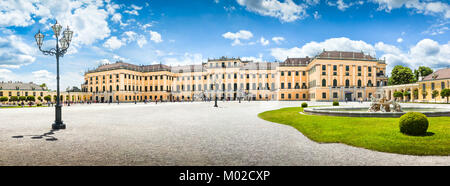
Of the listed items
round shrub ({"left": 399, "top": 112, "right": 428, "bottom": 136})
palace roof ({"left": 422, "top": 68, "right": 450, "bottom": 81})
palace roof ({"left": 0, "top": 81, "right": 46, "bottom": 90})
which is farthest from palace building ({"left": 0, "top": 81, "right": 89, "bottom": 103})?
palace roof ({"left": 422, "top": 68, "right": 450, "bottom": 81})

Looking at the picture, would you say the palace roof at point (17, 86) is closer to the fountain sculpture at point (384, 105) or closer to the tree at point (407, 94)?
the fountain sculpture at point (384, 105)

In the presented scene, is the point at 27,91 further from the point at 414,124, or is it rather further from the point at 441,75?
the point at 441,75

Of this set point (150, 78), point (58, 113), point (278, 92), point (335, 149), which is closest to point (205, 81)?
point (150, 78)

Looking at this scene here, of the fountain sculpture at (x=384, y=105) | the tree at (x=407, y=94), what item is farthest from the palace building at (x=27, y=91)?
the tree at (x=407, y=94)

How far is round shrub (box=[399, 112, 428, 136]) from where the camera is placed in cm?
862

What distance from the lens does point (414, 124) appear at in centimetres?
865

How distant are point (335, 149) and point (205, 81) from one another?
7592cm

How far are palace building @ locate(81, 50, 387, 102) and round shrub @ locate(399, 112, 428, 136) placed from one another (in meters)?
55.7

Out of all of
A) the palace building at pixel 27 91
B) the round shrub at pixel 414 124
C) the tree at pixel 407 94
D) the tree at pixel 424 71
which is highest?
the tree at pixel 424 71

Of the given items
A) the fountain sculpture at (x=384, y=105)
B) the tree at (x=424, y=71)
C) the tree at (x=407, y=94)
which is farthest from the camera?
the tree at (x=424, y=71)

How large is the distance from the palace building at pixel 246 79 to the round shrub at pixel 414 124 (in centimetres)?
5571

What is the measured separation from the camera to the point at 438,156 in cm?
636

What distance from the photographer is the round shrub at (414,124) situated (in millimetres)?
8625
